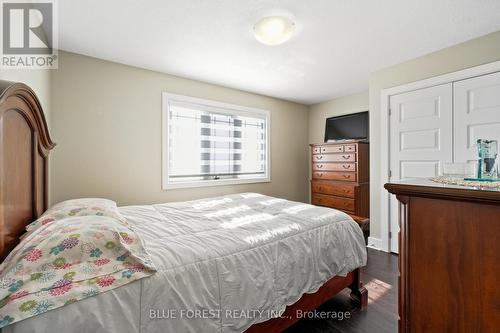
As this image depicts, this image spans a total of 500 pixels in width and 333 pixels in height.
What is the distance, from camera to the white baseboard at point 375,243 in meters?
3.19

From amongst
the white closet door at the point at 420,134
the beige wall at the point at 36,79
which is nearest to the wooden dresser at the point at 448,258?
the beige wall at the point at 36,79

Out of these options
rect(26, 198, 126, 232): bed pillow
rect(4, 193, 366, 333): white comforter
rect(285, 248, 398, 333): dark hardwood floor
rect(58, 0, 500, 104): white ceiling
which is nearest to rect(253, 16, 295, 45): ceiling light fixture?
rect(58, 0, 500, 104): white ceiling

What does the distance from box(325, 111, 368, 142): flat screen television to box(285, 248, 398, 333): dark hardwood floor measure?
224 centimetres

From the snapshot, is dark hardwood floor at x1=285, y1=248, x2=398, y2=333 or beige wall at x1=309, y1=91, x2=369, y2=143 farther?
beige wall at x1=309, y1=91, x2=369, y2=143

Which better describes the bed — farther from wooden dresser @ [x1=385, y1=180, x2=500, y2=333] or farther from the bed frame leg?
wooden dresser @ [x1=385, y1=180, x2=500, y2=333]

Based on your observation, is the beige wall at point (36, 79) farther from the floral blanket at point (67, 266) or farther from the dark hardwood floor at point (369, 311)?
the dark hardwood floor at point (369, 311)

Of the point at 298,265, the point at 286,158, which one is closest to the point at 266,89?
the point at 286,158

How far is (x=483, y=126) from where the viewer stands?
2.34 meters

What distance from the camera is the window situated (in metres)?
3.26

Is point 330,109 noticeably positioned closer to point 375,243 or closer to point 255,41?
point 375,243

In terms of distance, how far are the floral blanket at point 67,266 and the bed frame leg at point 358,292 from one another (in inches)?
67.3

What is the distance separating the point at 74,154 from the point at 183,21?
1.83 metres

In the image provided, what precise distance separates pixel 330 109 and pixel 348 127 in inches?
22.8

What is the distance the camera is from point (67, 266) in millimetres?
950
